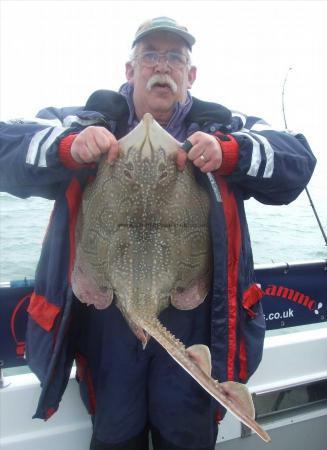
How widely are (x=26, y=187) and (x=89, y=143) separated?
584mm

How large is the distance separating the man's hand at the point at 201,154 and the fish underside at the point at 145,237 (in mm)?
44

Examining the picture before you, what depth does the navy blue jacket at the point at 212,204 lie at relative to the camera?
221 cm

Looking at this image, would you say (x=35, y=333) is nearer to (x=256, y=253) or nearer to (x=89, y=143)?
(x=89, y=143)

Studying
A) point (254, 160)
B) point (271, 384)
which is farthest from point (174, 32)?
point (271, 384)

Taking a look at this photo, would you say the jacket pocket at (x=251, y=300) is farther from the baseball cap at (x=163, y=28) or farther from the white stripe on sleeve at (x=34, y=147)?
the baseball cap at (x=163, y=28)

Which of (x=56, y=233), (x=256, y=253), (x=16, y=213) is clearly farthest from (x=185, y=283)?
(x=16, y=213)

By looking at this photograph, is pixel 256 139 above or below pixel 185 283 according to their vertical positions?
above

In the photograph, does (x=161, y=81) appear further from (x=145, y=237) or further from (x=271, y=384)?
(x=271, y=384)

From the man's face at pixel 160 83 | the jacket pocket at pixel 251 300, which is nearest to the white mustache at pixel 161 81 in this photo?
the man's face at pixel 160 83

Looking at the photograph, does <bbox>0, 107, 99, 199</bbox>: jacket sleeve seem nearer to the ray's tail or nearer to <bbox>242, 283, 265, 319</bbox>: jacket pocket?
the ray's tail

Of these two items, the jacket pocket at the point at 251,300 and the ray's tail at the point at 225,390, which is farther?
the jacket pocket at the point at 251,300

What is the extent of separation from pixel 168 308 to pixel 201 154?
946 millimetres

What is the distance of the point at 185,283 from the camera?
7.28 feet

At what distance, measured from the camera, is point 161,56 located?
2.55 meters
